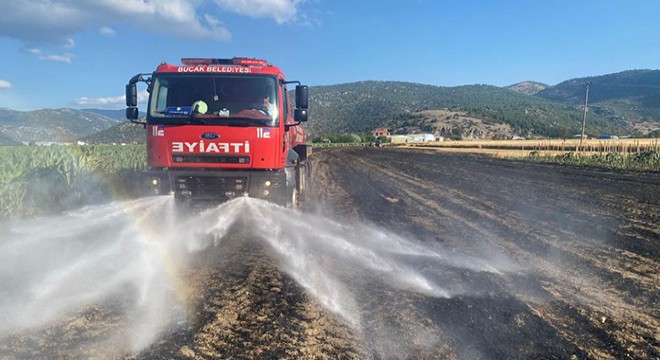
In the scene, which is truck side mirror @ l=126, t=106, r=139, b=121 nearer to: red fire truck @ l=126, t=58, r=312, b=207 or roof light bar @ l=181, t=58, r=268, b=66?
red fire truck @ l=126, t=58, r=312, b=207

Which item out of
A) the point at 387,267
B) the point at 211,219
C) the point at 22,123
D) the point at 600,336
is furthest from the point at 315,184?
the point at 22,123

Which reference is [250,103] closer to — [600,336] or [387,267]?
[387,267]

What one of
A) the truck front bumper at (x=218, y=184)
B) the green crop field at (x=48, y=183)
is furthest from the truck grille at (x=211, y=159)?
the green crop field at (x=48, y=183)

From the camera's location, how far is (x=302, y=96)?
9094mm

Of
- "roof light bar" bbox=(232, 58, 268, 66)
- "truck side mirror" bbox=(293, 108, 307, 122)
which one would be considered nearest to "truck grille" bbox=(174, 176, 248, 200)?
"truck side mirror" bbox=(293, 108, 307, 122)

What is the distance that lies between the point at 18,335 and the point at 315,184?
1349cm

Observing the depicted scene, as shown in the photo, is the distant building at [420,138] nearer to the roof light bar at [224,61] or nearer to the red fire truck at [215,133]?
the roof light bar at [224,61]

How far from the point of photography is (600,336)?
3840 millimetres

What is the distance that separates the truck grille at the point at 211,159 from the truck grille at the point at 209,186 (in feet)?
0.93

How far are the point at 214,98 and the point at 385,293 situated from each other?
5.20m

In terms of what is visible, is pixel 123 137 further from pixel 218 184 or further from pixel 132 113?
pixel 218 184

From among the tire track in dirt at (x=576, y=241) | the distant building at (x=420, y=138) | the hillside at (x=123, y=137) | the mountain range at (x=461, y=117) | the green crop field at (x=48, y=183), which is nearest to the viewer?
the tire track in dirt at (x=576, y=241)

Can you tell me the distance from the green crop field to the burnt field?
3434mm

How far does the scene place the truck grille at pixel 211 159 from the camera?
8.33 meters
